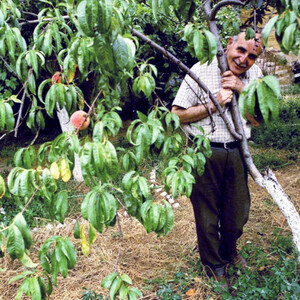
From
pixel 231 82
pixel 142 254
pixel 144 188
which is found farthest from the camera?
pixel 142 254

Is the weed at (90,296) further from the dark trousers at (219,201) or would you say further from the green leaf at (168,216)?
the green leaf at (168,216)

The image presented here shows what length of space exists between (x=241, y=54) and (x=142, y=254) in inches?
82.5

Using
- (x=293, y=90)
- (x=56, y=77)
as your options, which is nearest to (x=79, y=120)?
(x=56, y=77)

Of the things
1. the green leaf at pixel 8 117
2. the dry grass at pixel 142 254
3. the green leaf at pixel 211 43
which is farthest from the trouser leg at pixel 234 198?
the green leaf at pixel 8 117

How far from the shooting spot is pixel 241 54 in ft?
6.77

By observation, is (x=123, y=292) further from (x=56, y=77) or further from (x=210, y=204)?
(x=210, y=204)

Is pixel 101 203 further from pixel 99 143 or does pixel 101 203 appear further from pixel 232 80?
pixel 232 80

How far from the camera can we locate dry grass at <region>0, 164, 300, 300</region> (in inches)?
112

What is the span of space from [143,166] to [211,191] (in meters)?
2.84

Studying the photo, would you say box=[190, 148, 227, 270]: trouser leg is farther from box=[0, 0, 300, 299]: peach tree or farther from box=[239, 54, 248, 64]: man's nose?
box=[0, 0, 300, 299]: peach tree

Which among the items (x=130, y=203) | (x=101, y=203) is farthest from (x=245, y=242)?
(x=101, y=203)

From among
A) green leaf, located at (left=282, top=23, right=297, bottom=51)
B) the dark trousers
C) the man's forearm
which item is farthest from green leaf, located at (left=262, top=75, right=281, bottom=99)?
the dark trousers

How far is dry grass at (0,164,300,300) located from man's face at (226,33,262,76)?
1.68m

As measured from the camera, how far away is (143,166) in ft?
17.0
